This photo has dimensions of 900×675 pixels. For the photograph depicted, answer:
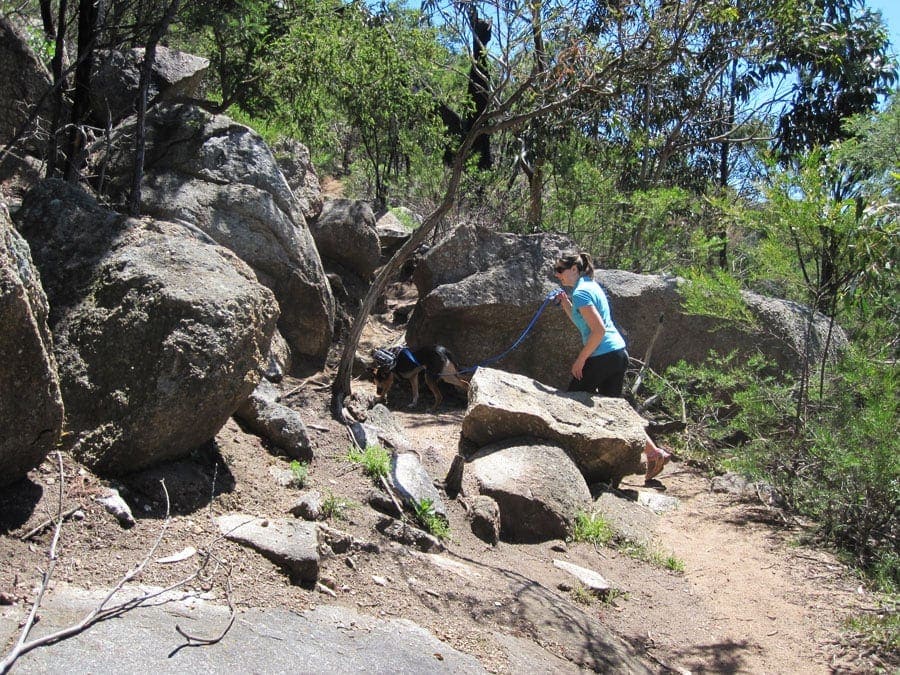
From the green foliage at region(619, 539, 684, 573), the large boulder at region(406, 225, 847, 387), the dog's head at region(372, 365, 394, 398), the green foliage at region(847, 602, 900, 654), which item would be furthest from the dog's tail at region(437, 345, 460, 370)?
the green foliage at region(847, 602, 900, 654)

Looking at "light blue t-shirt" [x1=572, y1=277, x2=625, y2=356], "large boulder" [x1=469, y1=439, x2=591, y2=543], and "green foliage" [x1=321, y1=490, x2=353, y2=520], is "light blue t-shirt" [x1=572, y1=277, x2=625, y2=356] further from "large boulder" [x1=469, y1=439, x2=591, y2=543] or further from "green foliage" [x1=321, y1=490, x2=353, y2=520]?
"green foliage" [x1=321, y1=490, x2=353, y2=520]

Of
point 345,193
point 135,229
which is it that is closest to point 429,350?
point 135,229

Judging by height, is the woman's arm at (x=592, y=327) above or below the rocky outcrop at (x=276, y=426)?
above

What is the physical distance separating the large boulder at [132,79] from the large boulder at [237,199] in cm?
48

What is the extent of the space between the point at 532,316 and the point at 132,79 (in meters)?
4.84

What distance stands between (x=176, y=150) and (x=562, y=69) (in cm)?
374

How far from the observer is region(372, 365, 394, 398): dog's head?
26.3 ft

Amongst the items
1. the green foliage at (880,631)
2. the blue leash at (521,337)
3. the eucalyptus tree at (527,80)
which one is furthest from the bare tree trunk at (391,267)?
the green foliage at (880,631)

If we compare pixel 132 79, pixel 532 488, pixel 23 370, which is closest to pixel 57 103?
pixel 132 79

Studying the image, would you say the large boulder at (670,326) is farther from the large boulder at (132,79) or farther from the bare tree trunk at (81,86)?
the bare tree trunk at (81,86)

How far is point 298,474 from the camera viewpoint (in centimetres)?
454

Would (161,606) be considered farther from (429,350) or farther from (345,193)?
(345,193)

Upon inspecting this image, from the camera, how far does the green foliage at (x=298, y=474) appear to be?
450 centimetres

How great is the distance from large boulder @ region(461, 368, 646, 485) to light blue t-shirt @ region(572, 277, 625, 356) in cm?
46
